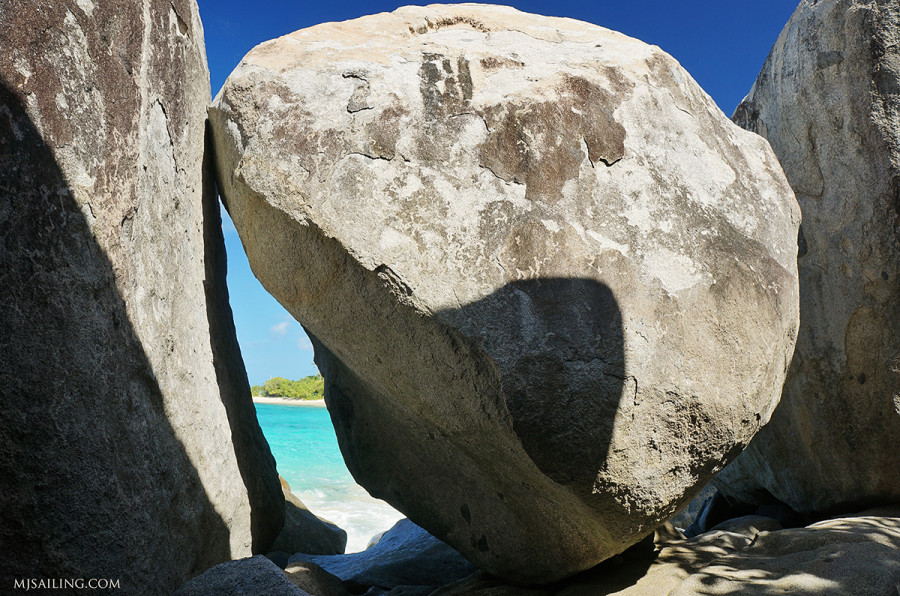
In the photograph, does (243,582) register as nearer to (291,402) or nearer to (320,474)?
(320,474)

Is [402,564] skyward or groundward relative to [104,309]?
groundward

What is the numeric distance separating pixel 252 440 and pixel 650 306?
72.0 inches

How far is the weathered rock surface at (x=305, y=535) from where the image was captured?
3767mm

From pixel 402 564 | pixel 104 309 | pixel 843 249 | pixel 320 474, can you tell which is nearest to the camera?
pixel 104 309

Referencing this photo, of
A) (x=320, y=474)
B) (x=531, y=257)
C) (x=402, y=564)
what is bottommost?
(x=320, y=474)

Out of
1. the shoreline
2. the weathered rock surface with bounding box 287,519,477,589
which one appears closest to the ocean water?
the shoreline

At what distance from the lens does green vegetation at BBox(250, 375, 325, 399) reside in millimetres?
33281

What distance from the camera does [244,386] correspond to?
2885 mm

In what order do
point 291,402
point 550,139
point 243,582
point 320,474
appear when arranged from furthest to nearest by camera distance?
point 291,402 → point 320,474 → point 550,139 → point 243,582

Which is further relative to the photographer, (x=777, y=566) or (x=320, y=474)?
(x=320, y=474)

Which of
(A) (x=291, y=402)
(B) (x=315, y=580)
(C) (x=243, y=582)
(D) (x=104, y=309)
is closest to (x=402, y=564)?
(B) (x=315, y=580)

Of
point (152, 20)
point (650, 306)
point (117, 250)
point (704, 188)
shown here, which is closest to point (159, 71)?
point (152, 20)

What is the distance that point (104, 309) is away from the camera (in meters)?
1.63

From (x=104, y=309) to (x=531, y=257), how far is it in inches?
47.4
